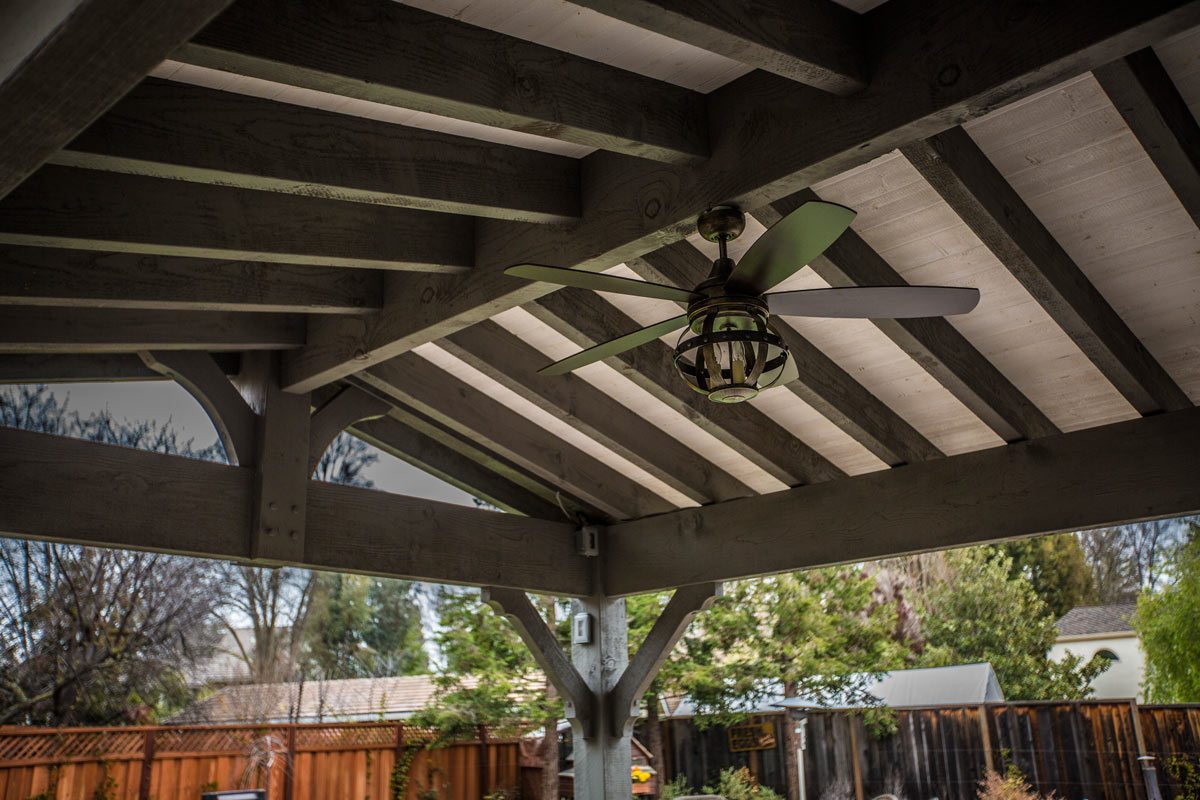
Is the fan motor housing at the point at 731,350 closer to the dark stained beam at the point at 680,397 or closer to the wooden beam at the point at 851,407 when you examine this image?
the wooden beam at the point at 851,407

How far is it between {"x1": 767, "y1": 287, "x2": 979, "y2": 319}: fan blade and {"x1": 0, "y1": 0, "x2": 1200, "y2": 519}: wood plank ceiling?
31cm

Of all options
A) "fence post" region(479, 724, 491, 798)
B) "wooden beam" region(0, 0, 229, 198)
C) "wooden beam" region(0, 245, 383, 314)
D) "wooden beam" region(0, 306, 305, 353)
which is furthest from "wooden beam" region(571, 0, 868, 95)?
"fence post" region(479, 724, 491, 798)

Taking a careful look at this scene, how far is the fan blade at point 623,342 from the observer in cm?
282

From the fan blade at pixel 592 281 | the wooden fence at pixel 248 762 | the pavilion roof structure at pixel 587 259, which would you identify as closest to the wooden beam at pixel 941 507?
the pavilion roof structure at pixel 587 259

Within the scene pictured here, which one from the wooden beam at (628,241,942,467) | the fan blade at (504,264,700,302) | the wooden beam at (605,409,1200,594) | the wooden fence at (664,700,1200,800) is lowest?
the wooden fence at (664,700,1200,800)

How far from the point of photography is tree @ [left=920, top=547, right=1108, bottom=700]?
1355cm

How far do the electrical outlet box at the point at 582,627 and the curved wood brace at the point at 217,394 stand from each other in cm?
219

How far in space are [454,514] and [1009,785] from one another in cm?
653

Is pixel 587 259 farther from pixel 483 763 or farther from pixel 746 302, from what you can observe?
pixel 483 763

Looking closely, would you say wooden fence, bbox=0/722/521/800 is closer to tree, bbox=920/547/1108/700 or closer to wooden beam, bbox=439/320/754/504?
wooden beam, bbox=439/320/754/504

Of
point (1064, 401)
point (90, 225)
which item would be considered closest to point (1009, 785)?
point (1064, 401)

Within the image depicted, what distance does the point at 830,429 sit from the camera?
4.49 meters

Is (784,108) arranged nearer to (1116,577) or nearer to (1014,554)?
(1014,554)

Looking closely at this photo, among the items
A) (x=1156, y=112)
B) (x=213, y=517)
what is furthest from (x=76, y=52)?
(x=213, y=517)
